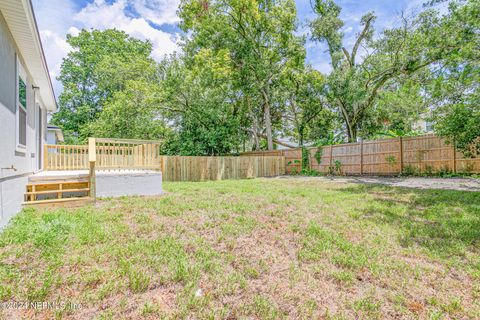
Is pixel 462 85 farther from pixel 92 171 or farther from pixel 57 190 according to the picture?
pixel 57 190

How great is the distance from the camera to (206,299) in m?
2.07

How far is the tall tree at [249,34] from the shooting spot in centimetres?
1546

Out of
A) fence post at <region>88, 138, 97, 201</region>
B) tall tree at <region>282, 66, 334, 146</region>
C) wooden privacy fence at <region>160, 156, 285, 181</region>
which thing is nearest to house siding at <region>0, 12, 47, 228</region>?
fence post at <region>88, 138, 97, 201</region>

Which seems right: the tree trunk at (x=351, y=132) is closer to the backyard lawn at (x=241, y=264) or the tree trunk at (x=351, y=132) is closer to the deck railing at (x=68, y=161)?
the backyard lawn at (x=241, y=264)

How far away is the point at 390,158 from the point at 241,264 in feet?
36.9

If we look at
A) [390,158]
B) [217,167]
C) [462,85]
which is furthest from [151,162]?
[462,85]

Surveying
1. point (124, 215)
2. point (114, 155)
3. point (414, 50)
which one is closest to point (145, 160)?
point (114, 155)

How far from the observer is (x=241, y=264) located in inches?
106

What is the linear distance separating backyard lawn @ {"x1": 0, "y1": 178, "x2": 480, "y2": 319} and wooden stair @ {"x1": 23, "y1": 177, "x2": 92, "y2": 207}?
0.83m

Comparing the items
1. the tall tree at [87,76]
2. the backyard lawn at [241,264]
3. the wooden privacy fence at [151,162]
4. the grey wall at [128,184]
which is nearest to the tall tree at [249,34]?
the wooden privacy fence at [151,162]

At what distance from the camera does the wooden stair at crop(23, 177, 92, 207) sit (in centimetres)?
477

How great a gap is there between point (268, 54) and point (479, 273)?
16.9 meters

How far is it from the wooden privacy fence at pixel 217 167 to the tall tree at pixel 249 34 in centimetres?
524

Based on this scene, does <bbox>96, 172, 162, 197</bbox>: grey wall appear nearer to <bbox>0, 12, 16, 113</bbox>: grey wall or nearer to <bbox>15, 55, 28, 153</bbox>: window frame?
<bbox>15, 55, 28, 153</bbox>: window frame
